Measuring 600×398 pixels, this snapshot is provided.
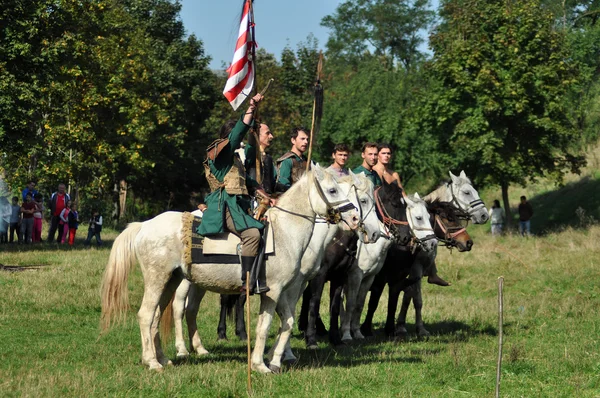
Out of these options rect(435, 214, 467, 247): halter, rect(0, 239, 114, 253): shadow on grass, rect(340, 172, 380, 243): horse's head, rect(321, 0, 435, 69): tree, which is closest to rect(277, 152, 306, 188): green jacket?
rect(340, 172, 380, 243): horse's head

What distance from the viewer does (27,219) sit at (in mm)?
30047

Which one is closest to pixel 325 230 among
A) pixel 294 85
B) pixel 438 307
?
pixel 438 307

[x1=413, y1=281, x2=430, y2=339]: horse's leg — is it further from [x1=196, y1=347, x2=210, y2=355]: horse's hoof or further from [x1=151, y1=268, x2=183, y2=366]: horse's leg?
[x1=151, y1=268, x2=183, y2=366]: horse's leg

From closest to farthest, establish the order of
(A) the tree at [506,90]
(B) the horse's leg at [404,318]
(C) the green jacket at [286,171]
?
(C) the green jacket at [286,171]
(B) the horse's leg at [404,318]
(A) the tree at [506,90]

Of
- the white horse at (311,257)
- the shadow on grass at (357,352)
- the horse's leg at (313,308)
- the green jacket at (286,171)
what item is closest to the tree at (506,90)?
the shadow on grass at (357,352)

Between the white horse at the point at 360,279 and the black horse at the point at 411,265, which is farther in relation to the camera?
the black horse at the point at 411,265

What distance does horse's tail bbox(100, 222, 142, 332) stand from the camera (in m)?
11.2

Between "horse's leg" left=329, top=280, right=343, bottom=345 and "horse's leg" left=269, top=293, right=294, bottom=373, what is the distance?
2.29m

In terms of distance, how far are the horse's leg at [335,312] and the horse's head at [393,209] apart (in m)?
1.24

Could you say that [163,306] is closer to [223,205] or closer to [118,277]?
[118,277]

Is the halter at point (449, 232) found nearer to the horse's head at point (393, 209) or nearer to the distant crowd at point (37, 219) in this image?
the horse's head at point (393, 209)

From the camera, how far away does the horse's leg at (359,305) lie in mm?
14641

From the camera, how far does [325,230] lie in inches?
469

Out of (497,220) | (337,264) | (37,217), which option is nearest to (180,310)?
(337,264)
